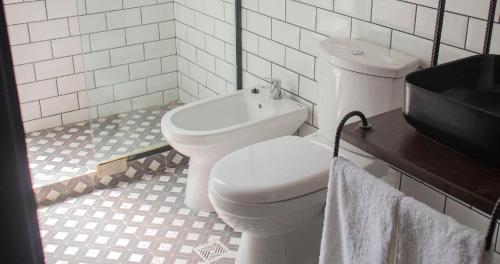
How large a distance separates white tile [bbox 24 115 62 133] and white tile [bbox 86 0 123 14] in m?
0.70

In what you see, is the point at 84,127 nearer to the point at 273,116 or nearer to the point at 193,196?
the point at 193,196

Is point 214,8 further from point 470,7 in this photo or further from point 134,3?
point 470,7

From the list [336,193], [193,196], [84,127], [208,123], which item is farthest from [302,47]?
[84,127]

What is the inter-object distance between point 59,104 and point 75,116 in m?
0.12

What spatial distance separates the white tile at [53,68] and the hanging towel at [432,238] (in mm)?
2351

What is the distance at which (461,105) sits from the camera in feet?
3.34

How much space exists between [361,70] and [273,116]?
2.03 ft

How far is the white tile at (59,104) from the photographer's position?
305 centimetres

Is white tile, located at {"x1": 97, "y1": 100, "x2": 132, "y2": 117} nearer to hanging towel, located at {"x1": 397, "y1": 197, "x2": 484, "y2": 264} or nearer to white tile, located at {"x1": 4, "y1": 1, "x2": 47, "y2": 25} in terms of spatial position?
white tile, located at {"x1": 4, "y1": 1, "x2": 47, "y2": 25}

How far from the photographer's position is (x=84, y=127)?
10.3ft

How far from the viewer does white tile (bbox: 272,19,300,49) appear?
2.35 metres

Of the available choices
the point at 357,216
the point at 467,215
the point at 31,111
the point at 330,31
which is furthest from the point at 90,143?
the point at 357,216

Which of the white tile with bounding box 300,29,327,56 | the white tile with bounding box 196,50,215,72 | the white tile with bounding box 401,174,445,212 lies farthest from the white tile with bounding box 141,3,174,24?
the white tile with bounding box 401,174,445,212

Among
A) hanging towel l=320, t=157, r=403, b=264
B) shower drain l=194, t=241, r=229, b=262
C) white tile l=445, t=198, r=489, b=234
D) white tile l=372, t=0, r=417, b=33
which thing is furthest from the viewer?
shower drain l=194, t=241, r=229, b=262
